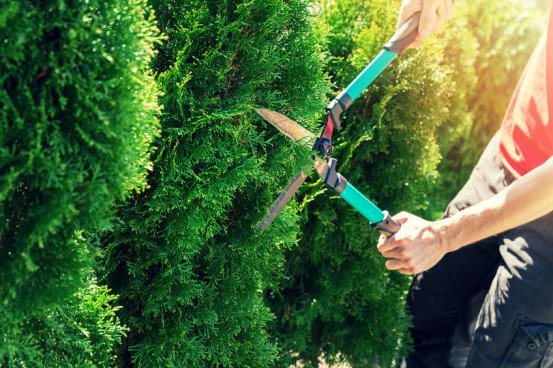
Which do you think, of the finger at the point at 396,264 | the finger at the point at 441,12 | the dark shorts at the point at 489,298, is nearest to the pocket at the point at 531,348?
the dark shorts at the point at 489,298

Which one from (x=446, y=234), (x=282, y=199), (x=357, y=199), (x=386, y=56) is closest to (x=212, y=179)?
(x=282, y=199)

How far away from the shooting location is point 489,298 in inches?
109

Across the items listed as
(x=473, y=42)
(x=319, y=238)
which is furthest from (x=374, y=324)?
(x=473, y=42)

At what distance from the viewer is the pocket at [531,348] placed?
2510mm

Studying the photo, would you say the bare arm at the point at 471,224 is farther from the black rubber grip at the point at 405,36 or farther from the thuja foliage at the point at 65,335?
the thuja foliage at the point at 65,335

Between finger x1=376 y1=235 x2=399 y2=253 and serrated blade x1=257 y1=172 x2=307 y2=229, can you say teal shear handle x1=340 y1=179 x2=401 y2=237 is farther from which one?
serrated blade x1=257 y1=172 x2=307 y2=229

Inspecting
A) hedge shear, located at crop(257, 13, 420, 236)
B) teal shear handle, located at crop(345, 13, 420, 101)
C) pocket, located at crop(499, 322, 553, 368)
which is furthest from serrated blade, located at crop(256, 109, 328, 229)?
pocket, located at crop(499, 322, 553, 368)

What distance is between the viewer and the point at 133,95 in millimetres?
1561

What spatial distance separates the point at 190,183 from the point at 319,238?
3.75 ft

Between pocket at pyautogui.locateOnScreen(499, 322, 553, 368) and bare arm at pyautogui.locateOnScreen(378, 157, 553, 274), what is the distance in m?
0.56

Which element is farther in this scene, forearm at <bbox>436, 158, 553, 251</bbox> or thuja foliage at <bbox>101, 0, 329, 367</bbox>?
forearm at <bbox>436, 158, 553, 251</bbox>

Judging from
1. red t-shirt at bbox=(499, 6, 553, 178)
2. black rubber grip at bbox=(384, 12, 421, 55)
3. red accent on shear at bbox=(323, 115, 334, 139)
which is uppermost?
black rubber grip at bbox=(384, 12, 421, 55)

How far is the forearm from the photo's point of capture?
7.01 ft

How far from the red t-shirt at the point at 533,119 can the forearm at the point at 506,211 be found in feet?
1.20
